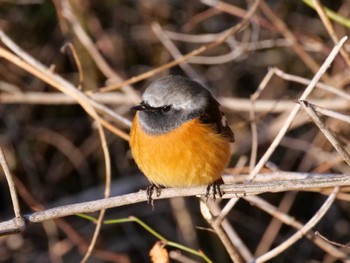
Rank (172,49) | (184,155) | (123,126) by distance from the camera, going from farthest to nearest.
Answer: (123,126), (172,49), (184,155)

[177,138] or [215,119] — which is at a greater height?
[215,119]

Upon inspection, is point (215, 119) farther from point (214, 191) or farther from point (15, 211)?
point (15, 211)

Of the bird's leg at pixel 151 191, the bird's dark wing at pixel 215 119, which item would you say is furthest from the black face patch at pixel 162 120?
the bird's leg at pixel 151 191

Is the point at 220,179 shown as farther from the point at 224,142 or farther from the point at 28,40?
the point at 28,40

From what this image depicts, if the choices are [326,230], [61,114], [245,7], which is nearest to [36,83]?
[61,114]

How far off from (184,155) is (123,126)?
221 centimetres

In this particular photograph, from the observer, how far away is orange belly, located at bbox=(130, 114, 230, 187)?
3.48 metres

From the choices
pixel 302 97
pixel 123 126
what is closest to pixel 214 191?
pixel 302 97

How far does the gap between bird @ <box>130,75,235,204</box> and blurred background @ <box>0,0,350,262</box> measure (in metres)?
1.89

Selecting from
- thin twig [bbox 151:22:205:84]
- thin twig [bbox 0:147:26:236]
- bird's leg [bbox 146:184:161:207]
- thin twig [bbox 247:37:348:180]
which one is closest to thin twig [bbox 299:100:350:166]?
thin twig [bbox 247:37:348:180]

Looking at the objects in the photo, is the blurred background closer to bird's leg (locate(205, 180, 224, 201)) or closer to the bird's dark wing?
the bird's dark wing

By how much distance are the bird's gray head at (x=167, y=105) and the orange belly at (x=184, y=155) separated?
0.17ft

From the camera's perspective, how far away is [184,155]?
11.4 ft

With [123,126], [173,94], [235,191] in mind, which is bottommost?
[235,191]
